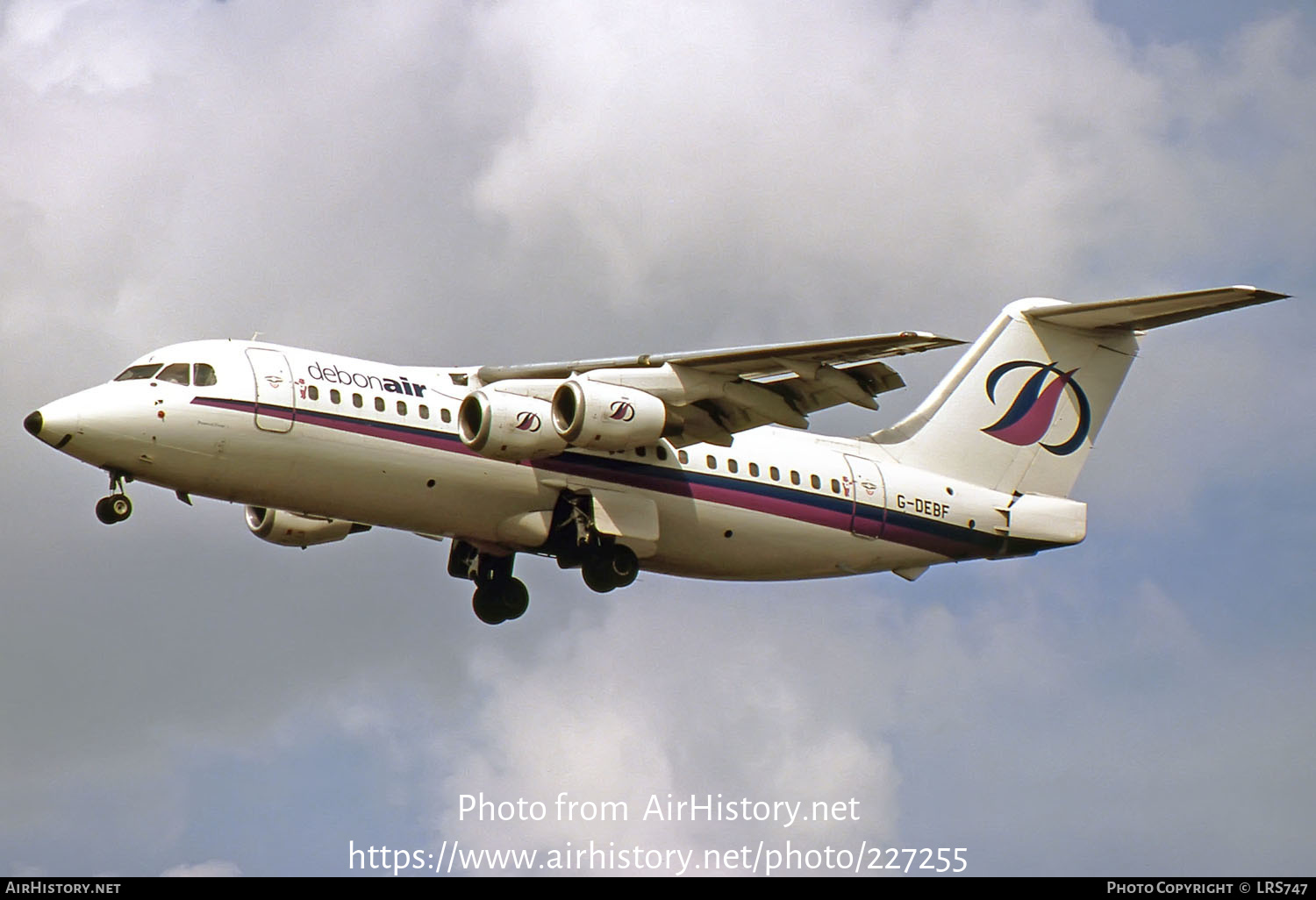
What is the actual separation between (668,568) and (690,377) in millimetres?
2446

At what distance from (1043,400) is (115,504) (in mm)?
10350

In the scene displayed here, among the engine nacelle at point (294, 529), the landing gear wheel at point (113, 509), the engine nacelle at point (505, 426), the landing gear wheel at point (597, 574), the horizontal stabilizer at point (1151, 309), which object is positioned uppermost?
the horizontal stabilizer at point (1151, 309)

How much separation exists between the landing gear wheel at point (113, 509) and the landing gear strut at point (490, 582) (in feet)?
13.8

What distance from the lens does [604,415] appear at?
18.5 m

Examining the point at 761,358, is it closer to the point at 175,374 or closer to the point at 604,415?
the point at 604,415

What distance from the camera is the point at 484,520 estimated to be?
1928 centimetres

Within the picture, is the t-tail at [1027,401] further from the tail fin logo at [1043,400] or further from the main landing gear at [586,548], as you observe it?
the main landing gear at [586,548]

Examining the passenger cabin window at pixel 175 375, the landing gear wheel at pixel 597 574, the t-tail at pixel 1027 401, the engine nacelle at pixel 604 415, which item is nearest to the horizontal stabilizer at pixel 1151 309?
the t-tail at pixel 1027 401

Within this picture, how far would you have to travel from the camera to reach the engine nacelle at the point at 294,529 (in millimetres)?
21188

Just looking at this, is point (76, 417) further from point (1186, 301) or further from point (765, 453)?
point (1186, 301)

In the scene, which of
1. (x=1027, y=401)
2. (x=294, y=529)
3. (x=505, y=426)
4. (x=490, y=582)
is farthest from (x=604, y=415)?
(x=1027, y=401)

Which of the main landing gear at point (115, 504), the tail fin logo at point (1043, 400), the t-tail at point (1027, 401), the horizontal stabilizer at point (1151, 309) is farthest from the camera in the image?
the tail fin logo at point (1043, 400)

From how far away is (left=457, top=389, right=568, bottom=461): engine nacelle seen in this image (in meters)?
18.2
